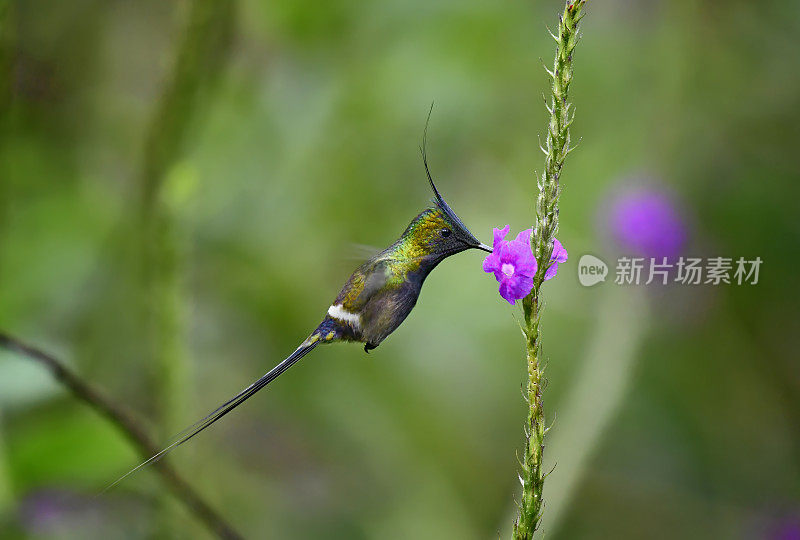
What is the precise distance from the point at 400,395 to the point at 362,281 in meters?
1.77

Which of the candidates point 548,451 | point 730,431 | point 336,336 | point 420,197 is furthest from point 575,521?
point 336,336

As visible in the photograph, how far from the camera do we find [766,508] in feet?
10.8

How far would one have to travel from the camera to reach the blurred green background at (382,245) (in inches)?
87.6

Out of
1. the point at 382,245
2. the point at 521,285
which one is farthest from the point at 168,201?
the point at 382,245

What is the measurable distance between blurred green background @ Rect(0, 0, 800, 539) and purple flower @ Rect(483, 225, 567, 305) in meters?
0.93

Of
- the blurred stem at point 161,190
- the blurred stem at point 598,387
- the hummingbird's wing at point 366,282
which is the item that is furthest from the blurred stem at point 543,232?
the blurred stem at point 598,387

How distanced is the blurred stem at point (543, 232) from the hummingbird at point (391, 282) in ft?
0.28

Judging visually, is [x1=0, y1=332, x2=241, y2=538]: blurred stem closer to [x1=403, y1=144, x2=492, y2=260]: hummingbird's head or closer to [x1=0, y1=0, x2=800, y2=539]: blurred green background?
[x1=0, y1=0, x2=800, y2=539]: blurred green background

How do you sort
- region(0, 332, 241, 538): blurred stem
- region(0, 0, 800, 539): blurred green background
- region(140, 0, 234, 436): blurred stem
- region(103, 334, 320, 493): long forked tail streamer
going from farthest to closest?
region(0, 0, 800, 539): blurred green background
region(140, 0, 234, 436): blurred stem
region(0, 332, 241, 538): blurred stem
region(103, 334, 320, 493): long forked tail streamer

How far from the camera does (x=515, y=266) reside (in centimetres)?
102

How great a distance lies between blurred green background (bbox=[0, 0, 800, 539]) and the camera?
→ 87.6 inches

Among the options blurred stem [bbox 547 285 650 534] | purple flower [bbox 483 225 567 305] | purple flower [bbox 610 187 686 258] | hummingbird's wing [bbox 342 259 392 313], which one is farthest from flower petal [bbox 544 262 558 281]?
purple flower [bbox 610 187 686 258]

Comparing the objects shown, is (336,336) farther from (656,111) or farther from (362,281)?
(656,111)

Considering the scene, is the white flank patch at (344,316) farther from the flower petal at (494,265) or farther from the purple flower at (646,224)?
the purple flower at (646,224)
